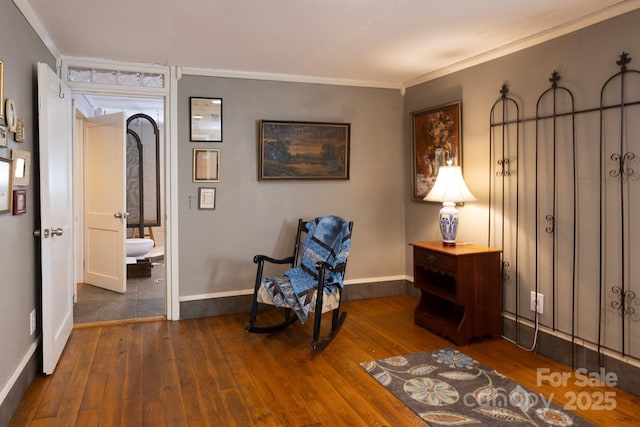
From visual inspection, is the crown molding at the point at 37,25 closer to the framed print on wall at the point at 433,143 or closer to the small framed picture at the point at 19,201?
the small framed picture at the point at 19,201

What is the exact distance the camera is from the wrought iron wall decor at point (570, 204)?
2732mm

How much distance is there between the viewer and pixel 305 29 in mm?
3156

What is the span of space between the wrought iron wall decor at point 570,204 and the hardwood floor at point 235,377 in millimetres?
452

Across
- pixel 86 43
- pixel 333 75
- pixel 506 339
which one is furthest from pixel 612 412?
pixel 86 43

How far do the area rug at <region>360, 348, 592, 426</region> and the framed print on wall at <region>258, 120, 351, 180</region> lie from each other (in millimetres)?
2041

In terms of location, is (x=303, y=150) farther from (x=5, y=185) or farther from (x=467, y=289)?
(x=5, y=185)

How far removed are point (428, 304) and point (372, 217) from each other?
1.17m

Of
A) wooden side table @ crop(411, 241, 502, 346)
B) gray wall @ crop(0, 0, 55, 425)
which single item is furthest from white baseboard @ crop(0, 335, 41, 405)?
wooden side table @ crop(411, 241, 502, 346)

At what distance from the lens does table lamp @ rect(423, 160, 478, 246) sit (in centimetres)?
372

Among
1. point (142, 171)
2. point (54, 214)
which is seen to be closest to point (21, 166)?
point (54, 214)

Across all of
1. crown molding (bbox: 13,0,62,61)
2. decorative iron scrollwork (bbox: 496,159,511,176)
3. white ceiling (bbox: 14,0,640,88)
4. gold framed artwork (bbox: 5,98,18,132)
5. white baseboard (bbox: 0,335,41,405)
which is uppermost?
white ceiling (bbox: 14,0,640,88)

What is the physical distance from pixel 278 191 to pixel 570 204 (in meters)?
2.54

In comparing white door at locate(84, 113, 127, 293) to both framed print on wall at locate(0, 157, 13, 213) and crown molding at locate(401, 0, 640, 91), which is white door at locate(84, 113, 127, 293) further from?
crown molding at locate(401, 0, 640, 91)

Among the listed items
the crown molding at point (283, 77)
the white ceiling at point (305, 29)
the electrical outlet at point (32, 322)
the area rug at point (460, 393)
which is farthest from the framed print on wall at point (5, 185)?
the area rug at point (460, 393)
